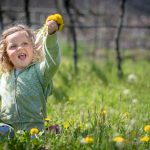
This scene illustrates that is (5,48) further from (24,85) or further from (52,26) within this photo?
(52,26)

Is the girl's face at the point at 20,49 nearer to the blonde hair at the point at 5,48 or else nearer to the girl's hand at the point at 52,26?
the blonde hair at the point at 5,48

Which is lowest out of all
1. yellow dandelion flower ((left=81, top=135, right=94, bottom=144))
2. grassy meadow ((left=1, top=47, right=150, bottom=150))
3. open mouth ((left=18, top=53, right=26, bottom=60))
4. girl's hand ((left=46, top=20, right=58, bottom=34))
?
grassy meadow ((left=1, top=47, right=150, bottom=150))

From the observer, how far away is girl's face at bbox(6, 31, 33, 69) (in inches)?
150

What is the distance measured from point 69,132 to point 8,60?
3.49ft

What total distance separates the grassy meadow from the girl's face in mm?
478

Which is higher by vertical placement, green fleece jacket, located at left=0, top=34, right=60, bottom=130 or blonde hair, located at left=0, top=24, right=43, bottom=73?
blonde hair, located at left=0, top=24, right=43, bottom=73

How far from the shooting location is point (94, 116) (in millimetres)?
3602

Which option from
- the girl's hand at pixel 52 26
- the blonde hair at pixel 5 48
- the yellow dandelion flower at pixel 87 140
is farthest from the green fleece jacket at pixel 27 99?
the yellow dandelion flower at pixel 87 140

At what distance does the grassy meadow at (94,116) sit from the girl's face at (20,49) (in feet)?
1.57

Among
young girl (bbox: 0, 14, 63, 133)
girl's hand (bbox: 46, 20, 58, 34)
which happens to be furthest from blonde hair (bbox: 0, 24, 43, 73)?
girl's hand (bbox: 46, 20, 58, 34)

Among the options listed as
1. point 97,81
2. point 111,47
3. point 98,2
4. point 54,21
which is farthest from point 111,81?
point 98,2

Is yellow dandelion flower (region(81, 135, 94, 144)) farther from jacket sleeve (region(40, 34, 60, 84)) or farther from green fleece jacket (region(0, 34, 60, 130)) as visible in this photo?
green fleece jacket (region(0, 34, 60, 130))

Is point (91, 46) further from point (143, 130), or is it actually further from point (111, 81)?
point (143, 130)

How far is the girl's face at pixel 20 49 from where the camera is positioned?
381 cm
